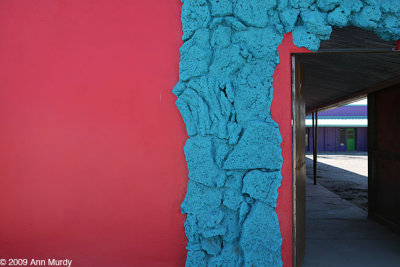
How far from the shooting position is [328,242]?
12.9 ft

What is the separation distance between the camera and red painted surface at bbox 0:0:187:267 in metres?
2.79

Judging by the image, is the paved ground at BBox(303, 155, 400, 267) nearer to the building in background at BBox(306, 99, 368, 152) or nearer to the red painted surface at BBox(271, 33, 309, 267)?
the red painted surface at BBox(271, 33, 309, 267)

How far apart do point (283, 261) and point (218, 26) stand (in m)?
2.39

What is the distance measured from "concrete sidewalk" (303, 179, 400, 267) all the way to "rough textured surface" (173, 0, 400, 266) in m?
1.24

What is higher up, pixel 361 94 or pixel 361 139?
pixel 361 94

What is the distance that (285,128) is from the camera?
2650mm

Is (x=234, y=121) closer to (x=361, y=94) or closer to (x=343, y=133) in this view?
(x=361, y=94)

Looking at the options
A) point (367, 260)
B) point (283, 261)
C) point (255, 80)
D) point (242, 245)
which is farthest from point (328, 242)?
point (255, 80)

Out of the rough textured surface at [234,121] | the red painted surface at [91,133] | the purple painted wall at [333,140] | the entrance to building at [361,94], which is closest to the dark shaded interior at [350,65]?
the entrance to building at [361,94]

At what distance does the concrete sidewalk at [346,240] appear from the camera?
11.1 feet

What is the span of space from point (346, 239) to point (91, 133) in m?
3.86

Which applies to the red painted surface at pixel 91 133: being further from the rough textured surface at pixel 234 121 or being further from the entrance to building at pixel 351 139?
the entrance to building at pixel 351 139

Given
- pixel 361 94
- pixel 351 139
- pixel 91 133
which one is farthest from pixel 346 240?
pixel 351 139

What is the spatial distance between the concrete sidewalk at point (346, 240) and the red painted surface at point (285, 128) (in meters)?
0.91
